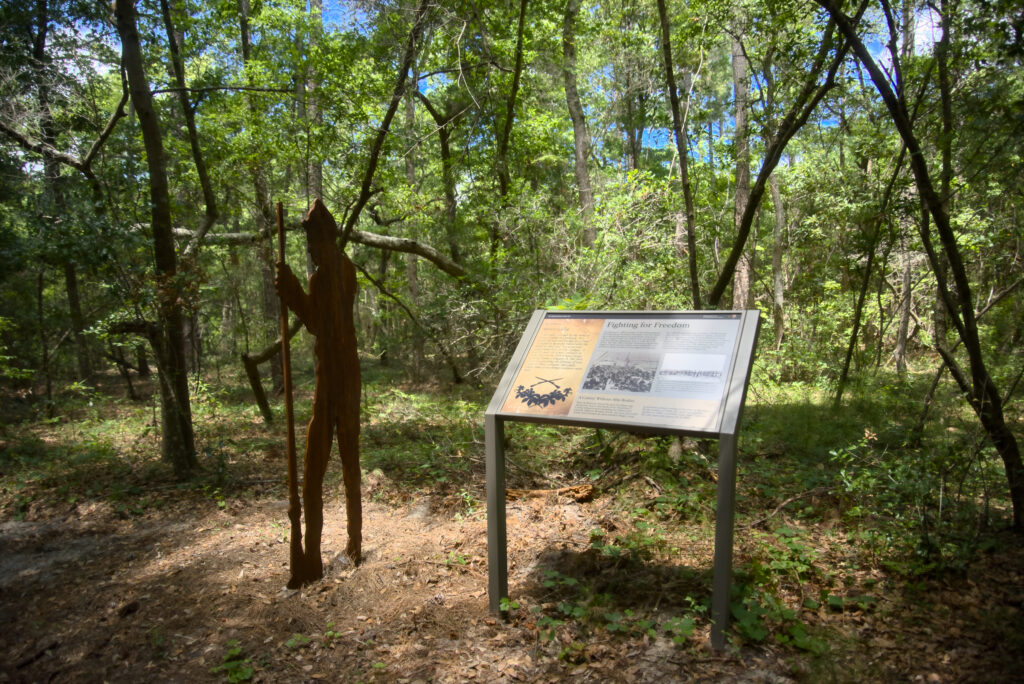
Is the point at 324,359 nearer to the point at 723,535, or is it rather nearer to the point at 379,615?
the point at 379,615

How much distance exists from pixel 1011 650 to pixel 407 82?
8463mm

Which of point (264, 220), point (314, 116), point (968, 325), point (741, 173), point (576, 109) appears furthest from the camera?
point (576, 109)

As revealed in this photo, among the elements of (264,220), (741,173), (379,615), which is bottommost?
(379,615)

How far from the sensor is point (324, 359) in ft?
13.2

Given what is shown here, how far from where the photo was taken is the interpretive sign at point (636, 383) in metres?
2.80

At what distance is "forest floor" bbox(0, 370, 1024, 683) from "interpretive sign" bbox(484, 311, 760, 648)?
Result: 38 centimetres

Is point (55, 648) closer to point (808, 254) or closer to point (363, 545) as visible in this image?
point (363, 545)

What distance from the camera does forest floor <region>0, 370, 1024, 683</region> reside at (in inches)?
115

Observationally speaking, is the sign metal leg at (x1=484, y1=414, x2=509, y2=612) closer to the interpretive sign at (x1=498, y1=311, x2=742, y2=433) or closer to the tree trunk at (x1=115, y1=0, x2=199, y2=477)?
the interpretive sign at (x1=498, y1=311, x2=742, y2=433)

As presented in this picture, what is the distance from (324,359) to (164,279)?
3.78m

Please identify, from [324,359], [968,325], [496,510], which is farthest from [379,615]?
[968,325]

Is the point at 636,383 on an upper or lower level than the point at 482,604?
upper

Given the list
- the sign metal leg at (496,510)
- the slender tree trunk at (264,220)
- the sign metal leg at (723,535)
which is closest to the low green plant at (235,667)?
the sign metal leg at (496,510)

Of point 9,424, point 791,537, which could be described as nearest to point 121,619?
point 791,537
